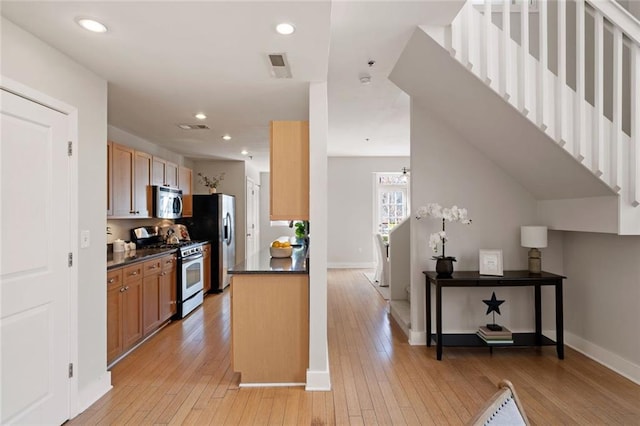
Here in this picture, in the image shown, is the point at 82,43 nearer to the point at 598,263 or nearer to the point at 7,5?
the point at 7,5

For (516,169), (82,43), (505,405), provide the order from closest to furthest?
(505,405) → (82,43) → (516,169)

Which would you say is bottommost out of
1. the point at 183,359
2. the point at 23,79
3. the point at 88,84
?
the point at 183,359

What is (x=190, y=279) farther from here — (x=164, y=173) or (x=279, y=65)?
(x=279, y=65)

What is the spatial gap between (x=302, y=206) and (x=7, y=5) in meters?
2.07

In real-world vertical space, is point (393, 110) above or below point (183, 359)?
above

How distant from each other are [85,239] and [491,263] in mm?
3466

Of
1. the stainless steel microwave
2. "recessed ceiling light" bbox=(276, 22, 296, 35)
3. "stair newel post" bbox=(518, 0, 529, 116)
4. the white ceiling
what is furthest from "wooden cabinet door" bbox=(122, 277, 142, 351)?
"stair newel post" bbox=(518, 0, 529, 116)

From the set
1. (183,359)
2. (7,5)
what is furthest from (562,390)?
(7,5)

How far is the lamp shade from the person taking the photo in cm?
328

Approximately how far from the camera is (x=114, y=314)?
3.09m

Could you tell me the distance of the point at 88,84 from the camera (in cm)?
250

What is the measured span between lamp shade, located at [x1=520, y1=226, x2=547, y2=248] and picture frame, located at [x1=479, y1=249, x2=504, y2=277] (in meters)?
0.29

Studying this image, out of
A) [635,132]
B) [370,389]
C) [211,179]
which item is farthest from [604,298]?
[211,179]

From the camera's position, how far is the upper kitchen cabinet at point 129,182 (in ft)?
12.2
